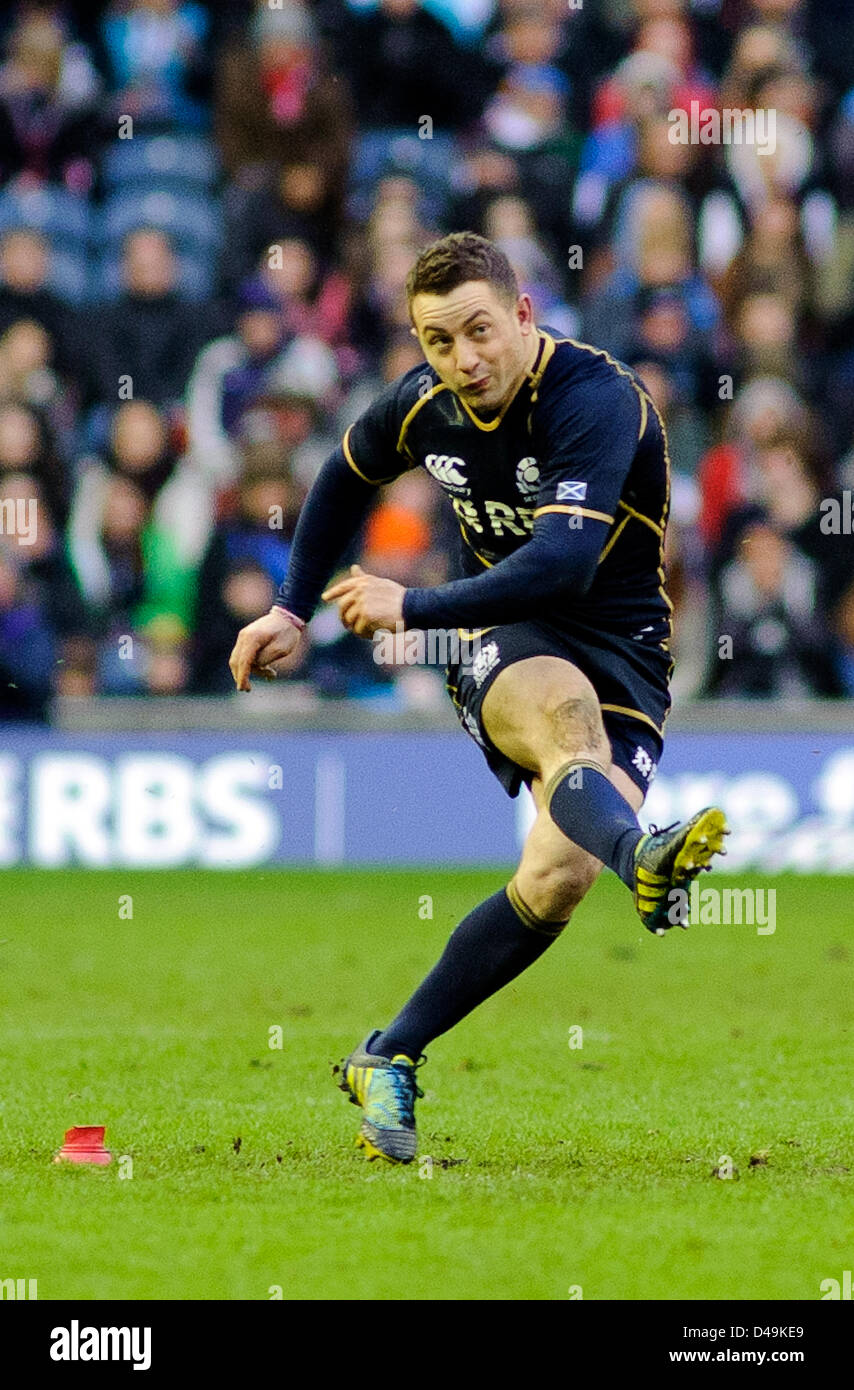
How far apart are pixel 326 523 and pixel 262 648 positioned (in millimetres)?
517

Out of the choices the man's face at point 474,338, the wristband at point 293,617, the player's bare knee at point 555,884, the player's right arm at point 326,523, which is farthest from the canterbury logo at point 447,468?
the player's bare knee at point 555,884

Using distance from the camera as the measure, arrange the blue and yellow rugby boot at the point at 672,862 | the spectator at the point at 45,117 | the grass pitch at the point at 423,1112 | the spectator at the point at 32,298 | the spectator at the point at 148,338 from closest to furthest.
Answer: the grass pitch at the point at 423,1112 < the blue and yellow rugby boot at the point at 672,862 < the spectator at the point at 148,338 < the spectator at the point at 32,298 < the spectator at the point at 45,117

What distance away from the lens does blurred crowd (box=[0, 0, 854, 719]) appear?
522 inches

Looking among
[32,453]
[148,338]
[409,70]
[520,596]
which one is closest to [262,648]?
[520,596]

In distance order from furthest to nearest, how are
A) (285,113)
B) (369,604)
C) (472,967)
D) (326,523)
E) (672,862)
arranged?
(285,113), (326,523), (472,967), (369,604), (672,862)

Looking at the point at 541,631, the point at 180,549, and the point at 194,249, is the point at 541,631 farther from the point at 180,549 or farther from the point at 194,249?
the point at 194,249

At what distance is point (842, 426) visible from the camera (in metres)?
14.8

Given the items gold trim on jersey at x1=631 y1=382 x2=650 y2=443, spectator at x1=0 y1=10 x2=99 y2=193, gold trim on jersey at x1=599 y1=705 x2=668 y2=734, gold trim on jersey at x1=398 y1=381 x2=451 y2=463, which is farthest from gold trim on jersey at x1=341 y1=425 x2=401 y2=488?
spectator at x1=0 y1=10 x2=99 y2=193

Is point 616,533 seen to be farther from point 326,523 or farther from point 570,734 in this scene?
point 326,523

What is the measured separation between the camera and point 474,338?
17.7ft

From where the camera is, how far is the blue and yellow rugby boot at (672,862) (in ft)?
15.8

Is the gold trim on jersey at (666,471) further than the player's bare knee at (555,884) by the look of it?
Yes

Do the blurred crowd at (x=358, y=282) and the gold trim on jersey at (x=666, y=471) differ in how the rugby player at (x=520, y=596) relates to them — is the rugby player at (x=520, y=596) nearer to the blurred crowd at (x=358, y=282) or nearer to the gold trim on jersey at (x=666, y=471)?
the gold trim on jersey at (x=666, y=471)

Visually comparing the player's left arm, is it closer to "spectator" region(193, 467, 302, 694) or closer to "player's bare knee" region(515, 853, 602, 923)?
"player's bare knee" region(515, 853, 602, 923)
